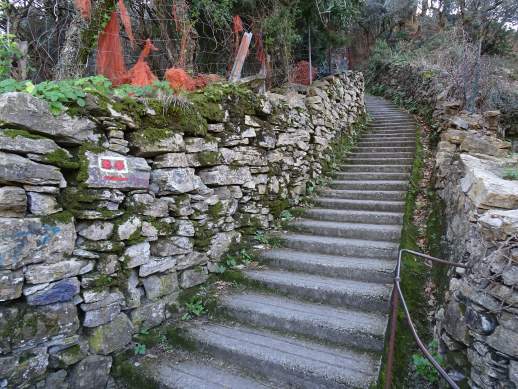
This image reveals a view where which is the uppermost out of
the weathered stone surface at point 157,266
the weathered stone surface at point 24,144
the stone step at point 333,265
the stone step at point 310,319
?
the weathered stone surface at point 24,144

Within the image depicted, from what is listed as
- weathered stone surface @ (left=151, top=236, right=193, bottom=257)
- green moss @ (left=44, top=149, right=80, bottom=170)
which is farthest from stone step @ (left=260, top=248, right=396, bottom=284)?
green moss @ (left=44, top=149, right=80, bottom=170)

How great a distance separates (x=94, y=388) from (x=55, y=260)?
3.86 ft

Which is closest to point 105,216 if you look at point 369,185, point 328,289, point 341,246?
point 328,289

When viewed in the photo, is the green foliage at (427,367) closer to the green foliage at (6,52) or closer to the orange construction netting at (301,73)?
the green foliage at (6,52)

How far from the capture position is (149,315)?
3.16 m

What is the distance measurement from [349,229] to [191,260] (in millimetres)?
2294

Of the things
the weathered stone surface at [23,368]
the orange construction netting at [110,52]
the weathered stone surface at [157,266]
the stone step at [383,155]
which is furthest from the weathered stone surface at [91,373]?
the stone step at [383,155]

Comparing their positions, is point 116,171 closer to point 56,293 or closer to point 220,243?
point 56,293

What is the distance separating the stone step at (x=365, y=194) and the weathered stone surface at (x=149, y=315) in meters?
3.50

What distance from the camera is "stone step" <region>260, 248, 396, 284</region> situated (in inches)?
144

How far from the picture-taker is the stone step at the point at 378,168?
6.12 meters

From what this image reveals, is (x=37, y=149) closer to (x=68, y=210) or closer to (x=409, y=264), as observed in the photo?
(x=68, y=210)

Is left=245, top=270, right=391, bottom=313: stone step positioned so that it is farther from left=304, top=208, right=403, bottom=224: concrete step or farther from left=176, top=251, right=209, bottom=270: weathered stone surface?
left=304, top=208, right=403, bottom=224: concrete step

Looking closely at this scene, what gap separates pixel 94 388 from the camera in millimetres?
2727
